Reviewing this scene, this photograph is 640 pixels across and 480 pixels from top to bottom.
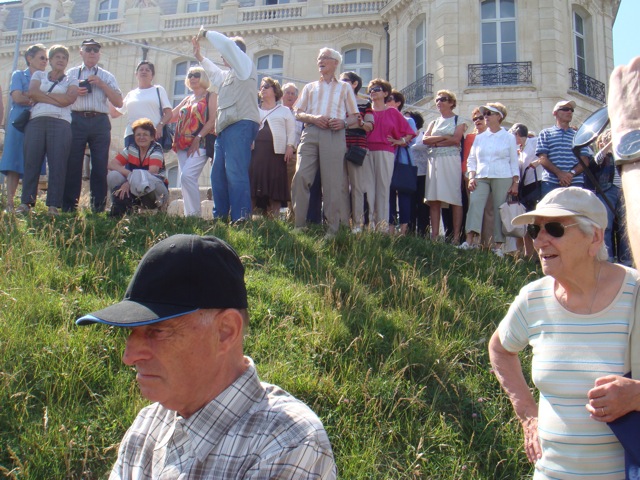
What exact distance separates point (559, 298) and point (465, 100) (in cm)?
2006

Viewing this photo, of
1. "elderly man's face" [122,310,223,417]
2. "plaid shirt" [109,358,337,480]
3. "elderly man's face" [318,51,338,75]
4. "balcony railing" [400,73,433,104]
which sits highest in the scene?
"balcony railing" [400,73,433,104]

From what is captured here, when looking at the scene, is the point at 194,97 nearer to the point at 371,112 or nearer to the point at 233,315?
the point at 371,112

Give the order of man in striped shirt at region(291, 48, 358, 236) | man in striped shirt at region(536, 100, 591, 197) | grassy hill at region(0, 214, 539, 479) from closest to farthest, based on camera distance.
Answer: grassy hill at region(0, 214, 539, 479) < man in striped shirt at region(291, 48, 358, 236) < man in striped shirt at region(536, 100, 591, 197)

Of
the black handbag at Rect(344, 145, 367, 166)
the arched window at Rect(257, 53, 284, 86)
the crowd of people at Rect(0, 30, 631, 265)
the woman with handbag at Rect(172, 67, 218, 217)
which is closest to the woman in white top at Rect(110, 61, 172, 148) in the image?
the crowd of people at Rect(0, 30, 631, 265)

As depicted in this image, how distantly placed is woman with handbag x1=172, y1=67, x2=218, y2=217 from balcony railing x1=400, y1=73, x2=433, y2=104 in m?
15.1

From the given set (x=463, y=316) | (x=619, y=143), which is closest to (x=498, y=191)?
(x=463, y=316)

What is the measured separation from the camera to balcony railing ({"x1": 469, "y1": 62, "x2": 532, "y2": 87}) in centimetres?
2242

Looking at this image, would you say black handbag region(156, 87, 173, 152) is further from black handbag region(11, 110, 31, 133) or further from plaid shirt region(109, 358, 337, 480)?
plaid shirt region(109, 358, 337, 480)

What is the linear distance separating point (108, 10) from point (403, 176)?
26975 millimetres

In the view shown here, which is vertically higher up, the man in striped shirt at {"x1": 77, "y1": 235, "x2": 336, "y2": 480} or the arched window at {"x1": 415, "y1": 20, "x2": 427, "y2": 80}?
the arched window at {"x1": 415, "y1": 20, "x2": 427, "y2": 80}

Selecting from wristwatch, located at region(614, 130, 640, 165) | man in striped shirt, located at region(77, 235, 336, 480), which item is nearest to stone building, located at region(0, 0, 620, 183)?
man in striped shirt, located at region(77, 235, 336, 480)

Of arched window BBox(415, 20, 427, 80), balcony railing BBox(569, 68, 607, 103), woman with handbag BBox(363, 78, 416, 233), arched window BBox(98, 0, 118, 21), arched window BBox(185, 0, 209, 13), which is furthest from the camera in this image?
arched window BBox(98, 0, 118, 21)

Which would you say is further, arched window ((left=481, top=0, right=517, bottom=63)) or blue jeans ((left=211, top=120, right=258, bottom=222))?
arched window ((left=481, top=0, right=517, bottom=63))

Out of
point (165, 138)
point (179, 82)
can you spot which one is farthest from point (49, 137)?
point (179, 82)
